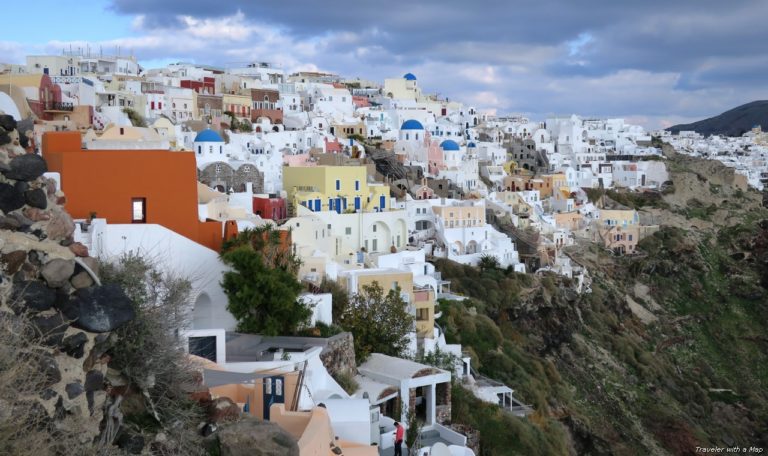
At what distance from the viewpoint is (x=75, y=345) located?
754cm

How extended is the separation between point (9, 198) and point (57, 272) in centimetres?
109

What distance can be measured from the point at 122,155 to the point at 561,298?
28626mm

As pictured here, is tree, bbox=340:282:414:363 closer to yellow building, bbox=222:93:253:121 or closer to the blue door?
the blue door

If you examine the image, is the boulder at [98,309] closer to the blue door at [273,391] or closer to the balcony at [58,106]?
the blue door at [273,391]

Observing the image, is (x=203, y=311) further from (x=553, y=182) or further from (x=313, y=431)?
(x=553, y=182)

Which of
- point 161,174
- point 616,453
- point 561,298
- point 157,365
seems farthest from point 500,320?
point 157,365

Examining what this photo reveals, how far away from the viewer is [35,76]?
3522 cm

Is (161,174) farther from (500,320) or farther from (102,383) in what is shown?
(500,320)

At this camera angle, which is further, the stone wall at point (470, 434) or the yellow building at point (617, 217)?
the yellow building at point (617, 217)

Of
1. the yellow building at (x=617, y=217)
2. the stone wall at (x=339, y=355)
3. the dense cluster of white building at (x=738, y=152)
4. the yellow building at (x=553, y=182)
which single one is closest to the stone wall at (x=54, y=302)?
the stone wall at (x=339, y=355)

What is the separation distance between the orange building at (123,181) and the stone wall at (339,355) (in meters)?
4.18

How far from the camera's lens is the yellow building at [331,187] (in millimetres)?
34188

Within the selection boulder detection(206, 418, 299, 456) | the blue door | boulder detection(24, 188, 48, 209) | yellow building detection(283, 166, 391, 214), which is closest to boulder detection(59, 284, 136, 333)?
boulder detection(24, 188, 48, 209)

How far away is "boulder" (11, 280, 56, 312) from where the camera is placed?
289 inches
